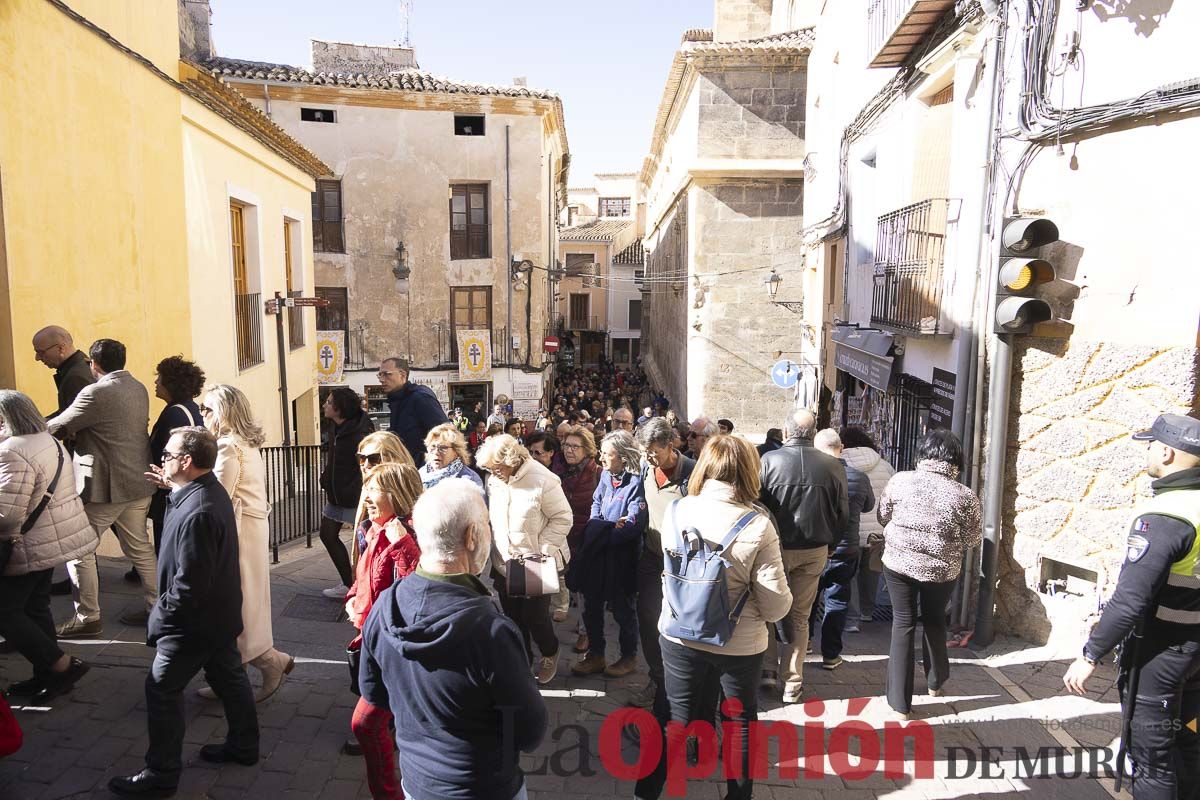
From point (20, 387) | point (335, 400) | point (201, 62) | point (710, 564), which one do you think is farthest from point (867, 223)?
point (201, 62)

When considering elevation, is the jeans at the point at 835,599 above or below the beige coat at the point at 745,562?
below

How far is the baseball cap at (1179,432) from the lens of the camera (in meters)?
3.09

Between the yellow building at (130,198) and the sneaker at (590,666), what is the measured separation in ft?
13.5

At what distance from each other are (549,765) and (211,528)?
1.91m

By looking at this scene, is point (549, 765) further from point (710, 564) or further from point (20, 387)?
point (20, 387)

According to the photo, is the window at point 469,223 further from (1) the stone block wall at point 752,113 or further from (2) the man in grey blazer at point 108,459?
(2) the man in grey blazer at point 108,459

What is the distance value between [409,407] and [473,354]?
15388 millimetres

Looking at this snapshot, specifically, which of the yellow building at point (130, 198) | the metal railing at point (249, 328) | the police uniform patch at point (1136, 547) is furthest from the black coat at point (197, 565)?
the metal railing at point (249, 328)

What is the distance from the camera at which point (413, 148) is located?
69.7ft

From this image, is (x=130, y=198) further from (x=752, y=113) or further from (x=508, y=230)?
(x=508, y=230)

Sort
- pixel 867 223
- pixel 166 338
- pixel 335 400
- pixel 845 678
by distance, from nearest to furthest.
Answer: pixel 845 678
pixel 335 400
pixel 166 338
pixel 867 223

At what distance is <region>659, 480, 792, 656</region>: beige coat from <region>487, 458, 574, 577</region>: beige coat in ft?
4.15

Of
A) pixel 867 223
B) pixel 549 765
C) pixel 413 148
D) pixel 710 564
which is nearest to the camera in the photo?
pixel 710 564

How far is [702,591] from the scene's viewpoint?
10.4 feet
